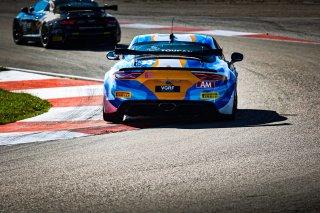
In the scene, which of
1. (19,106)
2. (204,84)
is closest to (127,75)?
→ (204,84)

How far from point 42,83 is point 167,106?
15.5ft

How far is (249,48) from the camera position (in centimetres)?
1934

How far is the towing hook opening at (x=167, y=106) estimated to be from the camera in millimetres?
9891

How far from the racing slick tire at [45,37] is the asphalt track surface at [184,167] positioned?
346 inches

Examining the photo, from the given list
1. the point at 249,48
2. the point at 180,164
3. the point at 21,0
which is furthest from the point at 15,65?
the point at 21,0

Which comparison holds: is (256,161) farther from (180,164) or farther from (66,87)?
(66,87)

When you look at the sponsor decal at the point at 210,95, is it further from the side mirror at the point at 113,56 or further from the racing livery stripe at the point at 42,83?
the racing livery stripe at the point at 42,83

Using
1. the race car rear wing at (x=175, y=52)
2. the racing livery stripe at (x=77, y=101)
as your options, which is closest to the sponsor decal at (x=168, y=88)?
the race car rear wing at (x=175, y=52)

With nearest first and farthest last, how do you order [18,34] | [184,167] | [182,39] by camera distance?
[184,167] < [182,39] < [18,34]

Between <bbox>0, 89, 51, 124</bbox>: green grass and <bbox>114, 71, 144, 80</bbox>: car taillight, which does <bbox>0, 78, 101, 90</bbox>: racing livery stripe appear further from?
<bbox>114, 71, 144, 80</bbox>: car taillight

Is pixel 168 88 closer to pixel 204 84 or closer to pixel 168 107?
pixel 168 107

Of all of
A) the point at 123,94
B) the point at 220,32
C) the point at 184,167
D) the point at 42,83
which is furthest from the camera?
the point at 220,32

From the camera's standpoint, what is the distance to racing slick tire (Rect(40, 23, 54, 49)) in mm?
19625

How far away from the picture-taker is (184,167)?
7.29 m
